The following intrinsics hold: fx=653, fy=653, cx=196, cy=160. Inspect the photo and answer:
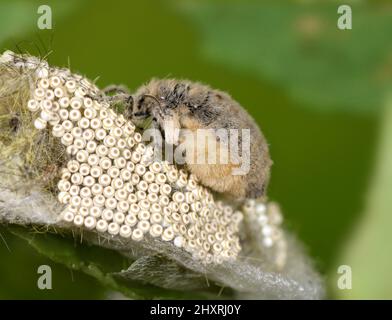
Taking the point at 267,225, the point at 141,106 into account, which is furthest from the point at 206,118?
the point at 267,225

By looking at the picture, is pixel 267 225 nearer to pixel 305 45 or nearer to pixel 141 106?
pixel 141 106

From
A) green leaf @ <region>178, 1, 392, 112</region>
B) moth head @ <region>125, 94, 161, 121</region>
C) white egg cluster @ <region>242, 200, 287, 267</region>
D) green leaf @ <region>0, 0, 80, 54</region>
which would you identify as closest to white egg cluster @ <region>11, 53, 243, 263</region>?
moth head @ <region>125, 94, 161, 121</region>

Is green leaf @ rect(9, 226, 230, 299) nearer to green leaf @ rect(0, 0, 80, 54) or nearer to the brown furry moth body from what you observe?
the brown furry moth body

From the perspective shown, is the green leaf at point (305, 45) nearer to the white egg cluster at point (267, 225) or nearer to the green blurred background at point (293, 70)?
the green blurred background at point (293, 70)
